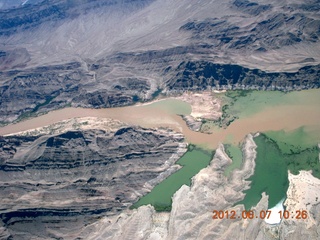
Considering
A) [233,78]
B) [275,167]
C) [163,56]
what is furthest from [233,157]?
[163,56]

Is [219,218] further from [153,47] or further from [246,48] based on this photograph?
[153,47]

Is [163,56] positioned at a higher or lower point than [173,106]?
higher

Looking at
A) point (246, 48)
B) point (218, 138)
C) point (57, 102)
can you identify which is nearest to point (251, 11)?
point (246, 48)

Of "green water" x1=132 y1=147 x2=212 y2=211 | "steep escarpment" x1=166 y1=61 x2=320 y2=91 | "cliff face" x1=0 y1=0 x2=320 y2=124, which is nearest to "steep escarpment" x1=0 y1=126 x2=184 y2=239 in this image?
"green water" x1=132 y1=147 x2=212 y2=211

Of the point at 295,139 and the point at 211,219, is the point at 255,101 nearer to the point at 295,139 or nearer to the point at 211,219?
the point at 295,139

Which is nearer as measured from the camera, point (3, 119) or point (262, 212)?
point (262, 212)

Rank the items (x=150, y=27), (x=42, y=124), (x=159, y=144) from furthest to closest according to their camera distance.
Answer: (x=150, y=27)
(x=42, y=124)
(x=159, y=144)

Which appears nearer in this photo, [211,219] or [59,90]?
[211,219]

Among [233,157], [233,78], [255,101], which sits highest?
[233,78]

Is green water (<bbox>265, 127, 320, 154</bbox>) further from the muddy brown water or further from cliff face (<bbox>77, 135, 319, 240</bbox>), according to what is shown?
cliff face (<bbox>77, 135, 319, 240</bbox>)
